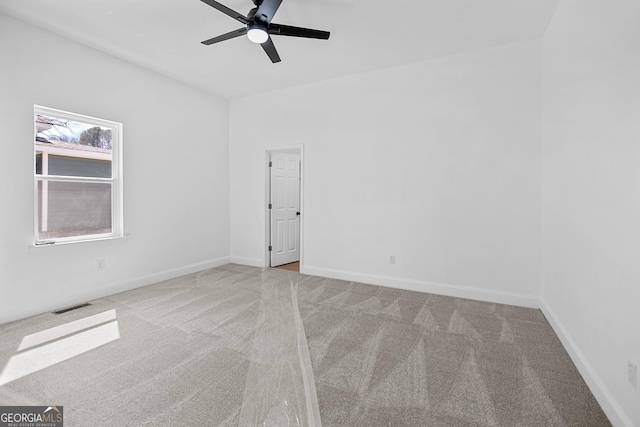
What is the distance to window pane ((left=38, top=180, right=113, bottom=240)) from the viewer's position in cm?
323

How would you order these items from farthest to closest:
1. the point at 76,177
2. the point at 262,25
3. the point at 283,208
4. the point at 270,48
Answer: the point at 283,208, the point at 76,177, the point at 270,48, the point at 262,25

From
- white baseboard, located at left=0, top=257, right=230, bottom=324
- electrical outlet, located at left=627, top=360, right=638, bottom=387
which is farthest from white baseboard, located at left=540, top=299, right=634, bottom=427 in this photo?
white baseboard, located at left=0, top=257, right=230, bottom=324

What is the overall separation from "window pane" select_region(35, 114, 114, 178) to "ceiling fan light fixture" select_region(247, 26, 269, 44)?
100 inches

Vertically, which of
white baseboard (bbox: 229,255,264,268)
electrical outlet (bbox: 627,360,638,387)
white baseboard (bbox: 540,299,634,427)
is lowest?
white baseboard (bbox: 540,299,634,427)

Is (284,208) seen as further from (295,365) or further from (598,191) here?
(598,191)

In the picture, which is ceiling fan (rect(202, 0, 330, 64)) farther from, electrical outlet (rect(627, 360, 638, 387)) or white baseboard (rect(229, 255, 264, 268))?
white baseboard (rect(229, 255, 264, 268))

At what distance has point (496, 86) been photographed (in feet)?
11.3

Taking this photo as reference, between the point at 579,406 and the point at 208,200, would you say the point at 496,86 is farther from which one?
the point at 208,200

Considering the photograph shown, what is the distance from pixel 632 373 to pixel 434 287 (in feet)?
7.78

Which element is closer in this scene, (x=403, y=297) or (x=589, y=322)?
(x=589, y=322)

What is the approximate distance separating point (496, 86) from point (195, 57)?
373 cm

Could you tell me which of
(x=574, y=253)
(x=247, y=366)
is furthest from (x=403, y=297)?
(x=247, y=366)

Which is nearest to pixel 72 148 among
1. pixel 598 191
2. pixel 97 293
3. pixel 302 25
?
pixel 97 293

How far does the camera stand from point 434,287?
385cm
